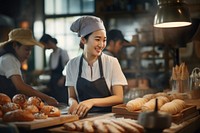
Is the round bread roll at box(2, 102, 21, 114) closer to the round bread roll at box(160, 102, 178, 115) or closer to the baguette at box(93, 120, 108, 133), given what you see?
the baguette at box(93, 120, 108, 133)

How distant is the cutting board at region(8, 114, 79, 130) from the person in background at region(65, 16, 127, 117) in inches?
19.0

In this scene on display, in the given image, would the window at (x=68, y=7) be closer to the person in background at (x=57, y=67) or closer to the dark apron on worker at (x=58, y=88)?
the person in background at (x=57, y=67)

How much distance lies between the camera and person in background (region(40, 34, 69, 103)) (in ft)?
20.2

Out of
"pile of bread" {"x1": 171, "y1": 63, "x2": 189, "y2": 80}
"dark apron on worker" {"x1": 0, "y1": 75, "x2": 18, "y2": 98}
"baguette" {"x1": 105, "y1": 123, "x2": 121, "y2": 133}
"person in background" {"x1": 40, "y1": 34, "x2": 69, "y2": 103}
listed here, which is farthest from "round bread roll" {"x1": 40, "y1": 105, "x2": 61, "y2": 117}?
"person in background" {"x1": 40, "y1": 34, "x2": 69, "y2": 103}

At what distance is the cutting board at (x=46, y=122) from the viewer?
6.33 feet

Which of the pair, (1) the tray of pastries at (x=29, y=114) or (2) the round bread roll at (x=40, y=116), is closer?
(1) the tray of pastries at (x=29, y=114)

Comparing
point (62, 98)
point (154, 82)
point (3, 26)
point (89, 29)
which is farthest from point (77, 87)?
point (3, 26)

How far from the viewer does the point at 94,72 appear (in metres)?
2.85

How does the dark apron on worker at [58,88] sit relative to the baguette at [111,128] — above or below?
below

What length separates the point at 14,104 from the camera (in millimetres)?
2197

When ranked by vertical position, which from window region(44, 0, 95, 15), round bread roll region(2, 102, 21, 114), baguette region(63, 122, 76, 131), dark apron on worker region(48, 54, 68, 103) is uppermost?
window region(44, 0, 95, 15)

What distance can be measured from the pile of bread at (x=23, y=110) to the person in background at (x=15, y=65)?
0.67 metres

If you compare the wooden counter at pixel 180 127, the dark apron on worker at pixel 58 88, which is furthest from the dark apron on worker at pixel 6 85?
the dark apron on worker at pixel 58 88

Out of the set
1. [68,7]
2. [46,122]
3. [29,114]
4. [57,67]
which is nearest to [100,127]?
[46,122]
